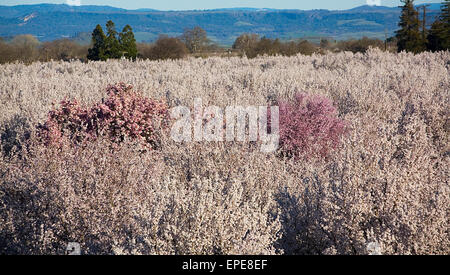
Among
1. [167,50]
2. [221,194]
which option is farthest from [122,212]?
[167,50]

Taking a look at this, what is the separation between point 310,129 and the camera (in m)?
5.89

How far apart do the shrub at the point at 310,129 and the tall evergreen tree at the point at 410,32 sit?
24546mm

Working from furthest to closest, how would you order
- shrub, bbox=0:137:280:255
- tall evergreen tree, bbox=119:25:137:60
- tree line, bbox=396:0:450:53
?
1. tall evergreen tree, bbox=119:25:137:60
2. tree line, bbox=396:0:450:53
3. shrub, bbox=0:137:280:255

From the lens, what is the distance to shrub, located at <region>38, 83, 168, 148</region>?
18.5 ft

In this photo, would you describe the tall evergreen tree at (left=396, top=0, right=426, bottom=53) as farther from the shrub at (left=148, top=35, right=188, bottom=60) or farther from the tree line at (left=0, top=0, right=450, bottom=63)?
the shrub at (left=148, top=35, right=188, bottom=60)

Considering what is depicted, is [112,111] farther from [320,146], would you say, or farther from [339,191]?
[339,191]

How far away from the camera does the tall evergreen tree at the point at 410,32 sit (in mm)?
27969

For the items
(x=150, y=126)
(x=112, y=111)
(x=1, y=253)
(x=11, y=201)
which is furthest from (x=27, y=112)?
(x=1, y=253)

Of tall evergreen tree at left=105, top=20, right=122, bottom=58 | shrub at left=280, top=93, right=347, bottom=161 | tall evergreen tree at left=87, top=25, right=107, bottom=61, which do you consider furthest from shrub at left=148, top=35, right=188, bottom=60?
shrub at left=280, top=93, right=347, bottom=161

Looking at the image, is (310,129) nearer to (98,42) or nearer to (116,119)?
(116,119)

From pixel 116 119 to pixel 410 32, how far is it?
28.5 m

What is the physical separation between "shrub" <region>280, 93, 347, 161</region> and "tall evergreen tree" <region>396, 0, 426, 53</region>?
24.5m

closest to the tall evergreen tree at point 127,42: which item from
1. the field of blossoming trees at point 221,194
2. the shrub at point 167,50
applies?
the shrub at point 167,50

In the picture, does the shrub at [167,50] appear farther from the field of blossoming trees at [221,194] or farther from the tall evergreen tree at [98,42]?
the field of blossoming trees at [221,194]
